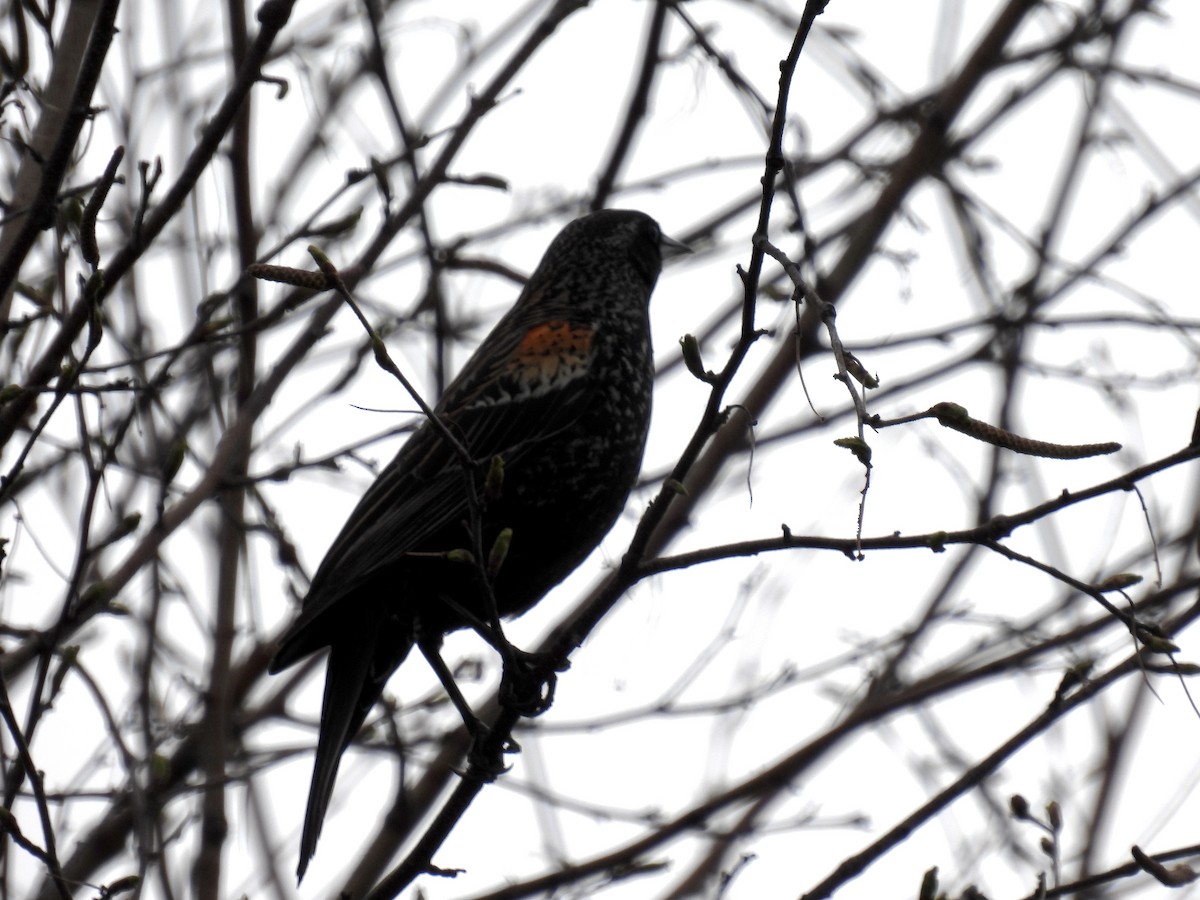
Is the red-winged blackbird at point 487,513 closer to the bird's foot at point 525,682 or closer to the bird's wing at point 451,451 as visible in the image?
the bird's wing at point 451,451

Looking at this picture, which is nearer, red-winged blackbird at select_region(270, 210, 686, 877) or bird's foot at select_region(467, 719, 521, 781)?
bird's foot at select_region(467, 719, 521, 781)

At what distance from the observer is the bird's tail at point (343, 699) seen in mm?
Answer: 3502

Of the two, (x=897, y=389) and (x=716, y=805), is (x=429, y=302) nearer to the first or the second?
(x=897, y=389)

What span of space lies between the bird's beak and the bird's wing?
31.2 inches

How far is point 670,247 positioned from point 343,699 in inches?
84.0

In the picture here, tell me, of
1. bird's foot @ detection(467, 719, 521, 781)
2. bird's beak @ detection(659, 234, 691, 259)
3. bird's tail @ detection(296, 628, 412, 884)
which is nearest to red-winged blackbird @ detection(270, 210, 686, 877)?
bird's tail @ detection(296, 628, 412, 884)

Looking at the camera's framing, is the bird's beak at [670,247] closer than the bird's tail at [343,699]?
No

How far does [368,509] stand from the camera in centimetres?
400

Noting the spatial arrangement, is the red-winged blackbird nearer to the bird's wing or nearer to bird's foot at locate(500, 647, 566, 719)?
the bird's wing

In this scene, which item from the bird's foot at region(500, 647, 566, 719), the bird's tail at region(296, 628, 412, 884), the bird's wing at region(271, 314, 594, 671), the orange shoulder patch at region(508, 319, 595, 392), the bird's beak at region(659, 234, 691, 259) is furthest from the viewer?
the bird's beak at region(659, 234, 691, 259)

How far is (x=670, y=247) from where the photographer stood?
5086 millimetres

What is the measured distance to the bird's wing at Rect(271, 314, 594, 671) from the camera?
12.4 ft

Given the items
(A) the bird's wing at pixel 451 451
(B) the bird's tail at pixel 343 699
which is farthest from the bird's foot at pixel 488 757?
(A) the bird's wing at pixel 451 451

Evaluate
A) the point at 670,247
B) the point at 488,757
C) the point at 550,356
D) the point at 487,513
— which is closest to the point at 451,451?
the point at 487,513
